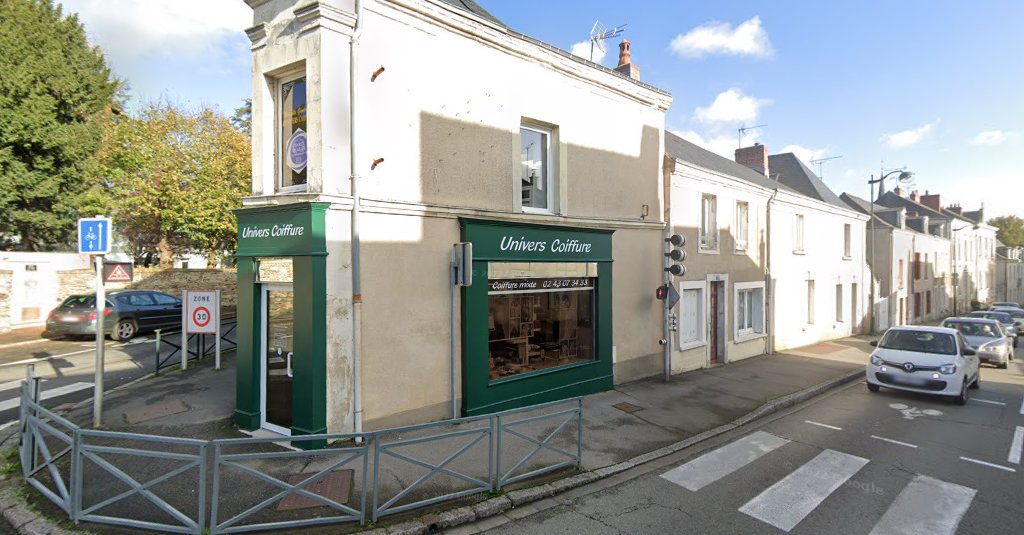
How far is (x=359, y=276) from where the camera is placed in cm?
675

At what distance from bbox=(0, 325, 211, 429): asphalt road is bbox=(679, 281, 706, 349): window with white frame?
1256cm

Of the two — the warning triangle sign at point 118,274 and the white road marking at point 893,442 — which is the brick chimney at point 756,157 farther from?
the warning triangle sign at point 118,274

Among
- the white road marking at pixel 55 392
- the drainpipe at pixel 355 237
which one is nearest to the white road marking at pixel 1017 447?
the drainpipe at pixel 355 237

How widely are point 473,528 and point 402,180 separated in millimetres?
4785

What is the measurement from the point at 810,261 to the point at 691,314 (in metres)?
→ 8.93

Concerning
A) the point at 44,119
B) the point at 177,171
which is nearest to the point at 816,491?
the point at 177,171

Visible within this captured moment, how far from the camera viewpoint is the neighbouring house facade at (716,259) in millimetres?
12375

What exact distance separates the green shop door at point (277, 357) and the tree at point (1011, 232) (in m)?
83.8

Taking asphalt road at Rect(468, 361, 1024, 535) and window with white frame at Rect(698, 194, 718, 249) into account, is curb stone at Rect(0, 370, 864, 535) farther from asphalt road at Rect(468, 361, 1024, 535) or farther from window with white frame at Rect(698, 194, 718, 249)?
window with white frame at Rect(698, 194, 718, 249)

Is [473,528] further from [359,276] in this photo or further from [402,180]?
[402,180]

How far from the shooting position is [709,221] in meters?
13.6

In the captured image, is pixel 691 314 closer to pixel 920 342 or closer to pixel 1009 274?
pixel 920 342

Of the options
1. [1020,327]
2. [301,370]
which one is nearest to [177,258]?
[301,370]

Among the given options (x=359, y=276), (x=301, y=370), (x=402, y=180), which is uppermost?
(x=402, y=180)
